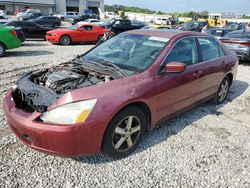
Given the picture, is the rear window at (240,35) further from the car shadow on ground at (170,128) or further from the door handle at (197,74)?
the door handle at (197,74)

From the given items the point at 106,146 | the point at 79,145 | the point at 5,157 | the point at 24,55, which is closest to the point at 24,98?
the point at 5,157

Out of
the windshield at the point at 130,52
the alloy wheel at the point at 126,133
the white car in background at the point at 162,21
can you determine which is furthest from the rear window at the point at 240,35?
the white car in background at the point at 162,21

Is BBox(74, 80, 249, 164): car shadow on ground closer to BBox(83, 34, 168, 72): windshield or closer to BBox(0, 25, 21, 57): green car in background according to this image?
BBox(83, 34, 168, 72): windshield

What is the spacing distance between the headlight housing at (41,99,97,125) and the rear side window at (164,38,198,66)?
142cm

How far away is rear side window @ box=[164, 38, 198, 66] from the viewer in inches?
142

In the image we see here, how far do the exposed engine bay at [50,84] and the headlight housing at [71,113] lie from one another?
0.15m

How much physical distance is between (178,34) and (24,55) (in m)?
8.18

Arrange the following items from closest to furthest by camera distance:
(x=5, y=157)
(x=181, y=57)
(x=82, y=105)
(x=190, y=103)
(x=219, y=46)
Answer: (x=82, y=105)
(x=5, y=157)
(x=181, y=57)
(x=190, y=103)
(x=219, y=46)

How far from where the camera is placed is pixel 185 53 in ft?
12.8

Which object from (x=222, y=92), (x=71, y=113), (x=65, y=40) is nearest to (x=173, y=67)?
(x=71, y=113)

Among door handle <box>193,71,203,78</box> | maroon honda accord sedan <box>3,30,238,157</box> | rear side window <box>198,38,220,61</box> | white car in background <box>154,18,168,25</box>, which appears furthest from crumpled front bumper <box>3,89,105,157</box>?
white car in background <box>154,18,168,25</box>

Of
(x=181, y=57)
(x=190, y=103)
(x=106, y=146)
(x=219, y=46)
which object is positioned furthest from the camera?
(x=219, y=46)

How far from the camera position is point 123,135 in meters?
3.06

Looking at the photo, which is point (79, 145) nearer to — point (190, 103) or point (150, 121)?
point (150, 121)
